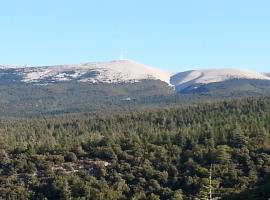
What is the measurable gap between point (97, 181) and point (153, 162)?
1648 centimetres

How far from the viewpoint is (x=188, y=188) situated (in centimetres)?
12825

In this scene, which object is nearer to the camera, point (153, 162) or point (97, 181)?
point (97, 181)

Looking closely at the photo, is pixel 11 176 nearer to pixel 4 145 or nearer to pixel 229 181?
pixel 4 145

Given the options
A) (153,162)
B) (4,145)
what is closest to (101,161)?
(153,162)

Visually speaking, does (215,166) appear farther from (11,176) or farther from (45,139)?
(45,139)

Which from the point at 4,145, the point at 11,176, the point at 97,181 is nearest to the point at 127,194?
the point at 97,181

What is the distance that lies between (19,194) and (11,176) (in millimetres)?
13586

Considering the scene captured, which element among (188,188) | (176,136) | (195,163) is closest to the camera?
(188,188)

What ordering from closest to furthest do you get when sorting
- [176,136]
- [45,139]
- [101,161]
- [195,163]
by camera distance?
[195,163] → [101,161] → [176,136] → [45,139]

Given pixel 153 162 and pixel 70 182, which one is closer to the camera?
pixel 70 182

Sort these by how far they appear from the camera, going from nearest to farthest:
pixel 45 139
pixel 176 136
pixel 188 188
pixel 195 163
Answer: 1. pixel 188 188
2. pixel 195 163
3. pixel 176 136
4. pixel 45 139

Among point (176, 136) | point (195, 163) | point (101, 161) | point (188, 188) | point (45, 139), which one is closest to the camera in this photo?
point (188, 188)

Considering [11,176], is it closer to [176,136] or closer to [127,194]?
[127,194]

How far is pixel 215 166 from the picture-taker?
135375 mm
